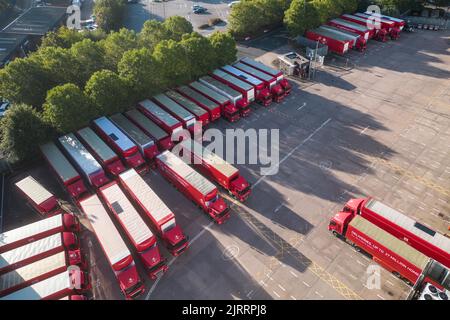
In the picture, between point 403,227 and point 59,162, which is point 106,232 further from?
point 403,227

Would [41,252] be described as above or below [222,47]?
below

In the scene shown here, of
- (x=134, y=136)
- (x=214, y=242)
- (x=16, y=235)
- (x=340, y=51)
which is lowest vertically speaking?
(x=214, y=242)

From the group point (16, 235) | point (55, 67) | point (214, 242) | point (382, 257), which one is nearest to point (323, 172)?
point (382, 257)

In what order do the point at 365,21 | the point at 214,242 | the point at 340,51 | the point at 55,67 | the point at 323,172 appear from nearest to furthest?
1. the point at 214,242
2. the point at 323,172
3. the point at 55,67
4. the point at 340,51
5. the point at 365,21

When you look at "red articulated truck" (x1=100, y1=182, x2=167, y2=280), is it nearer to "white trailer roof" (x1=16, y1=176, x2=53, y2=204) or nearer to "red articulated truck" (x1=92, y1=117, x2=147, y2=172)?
"red articulated truck" (x1=92, y1=117, x2=147, y2=172)

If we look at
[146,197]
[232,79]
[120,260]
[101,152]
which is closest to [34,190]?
[101,152]

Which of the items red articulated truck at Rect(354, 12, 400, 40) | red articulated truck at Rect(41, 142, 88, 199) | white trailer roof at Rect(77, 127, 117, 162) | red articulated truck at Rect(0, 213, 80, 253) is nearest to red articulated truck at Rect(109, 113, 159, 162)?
white trailer roof at Rect(77, 127, 117, 162)
